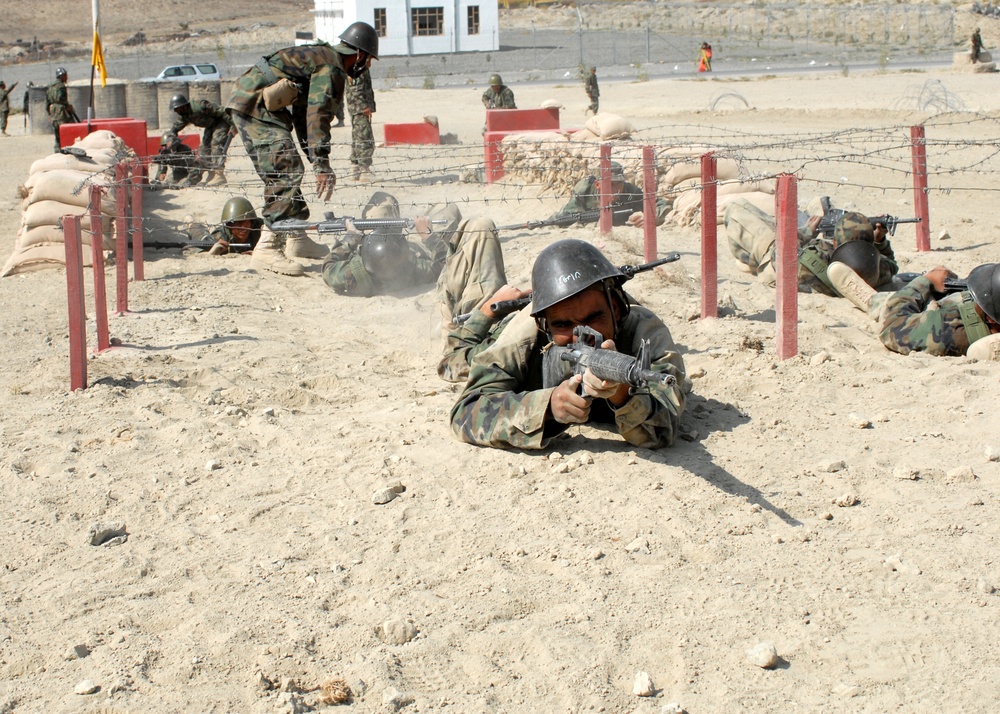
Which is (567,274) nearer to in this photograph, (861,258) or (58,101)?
(861,258)

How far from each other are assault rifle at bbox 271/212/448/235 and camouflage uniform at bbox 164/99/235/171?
4.62 meters

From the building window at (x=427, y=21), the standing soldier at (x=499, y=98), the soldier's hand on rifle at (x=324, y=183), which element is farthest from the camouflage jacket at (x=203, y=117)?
the building window at (x=427, y=21)

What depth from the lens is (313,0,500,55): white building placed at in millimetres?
40156

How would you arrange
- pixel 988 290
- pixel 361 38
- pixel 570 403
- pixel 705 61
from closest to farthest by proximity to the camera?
pixel 570 403, pixel 988 290, pixel 361 38, pixel 705 61

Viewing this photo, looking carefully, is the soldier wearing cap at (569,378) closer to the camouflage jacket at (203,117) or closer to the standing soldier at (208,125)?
the standing soldier at (208,125)

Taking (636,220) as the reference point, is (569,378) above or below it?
below

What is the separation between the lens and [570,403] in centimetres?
340

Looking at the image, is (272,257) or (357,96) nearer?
(272,257)

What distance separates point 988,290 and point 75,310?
4116 mm

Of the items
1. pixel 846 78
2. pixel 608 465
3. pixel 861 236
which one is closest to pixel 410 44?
pixel 846 78

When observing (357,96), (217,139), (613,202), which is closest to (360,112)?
(357,96)

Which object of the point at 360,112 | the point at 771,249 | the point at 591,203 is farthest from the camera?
the point at 360,112

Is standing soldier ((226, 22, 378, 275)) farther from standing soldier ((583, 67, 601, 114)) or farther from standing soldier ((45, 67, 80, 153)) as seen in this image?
standing soldier ((583, 67, 601, 114))

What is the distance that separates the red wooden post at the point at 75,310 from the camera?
4.89 m
